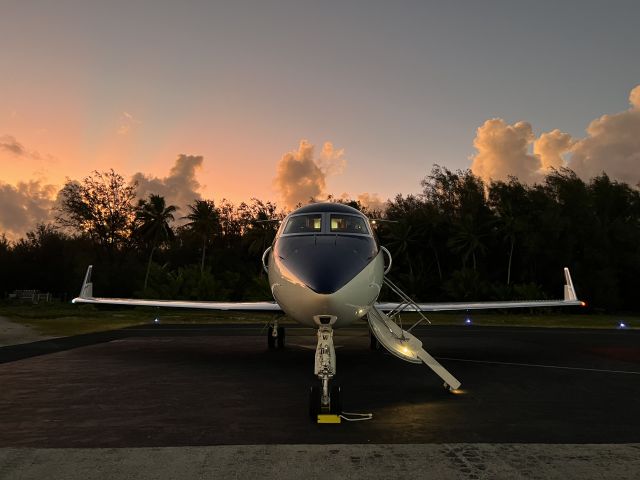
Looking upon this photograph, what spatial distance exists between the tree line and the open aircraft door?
42.4 m

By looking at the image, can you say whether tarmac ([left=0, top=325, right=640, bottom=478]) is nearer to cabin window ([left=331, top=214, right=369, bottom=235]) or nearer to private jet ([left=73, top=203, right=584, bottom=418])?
private jet ([left=73, top=203, right=584, bottom=418])

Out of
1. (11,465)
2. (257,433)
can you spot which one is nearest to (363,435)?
(257,433)

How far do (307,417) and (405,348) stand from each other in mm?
2915

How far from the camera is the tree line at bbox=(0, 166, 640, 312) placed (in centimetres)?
6266

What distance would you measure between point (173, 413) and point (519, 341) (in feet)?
59.2

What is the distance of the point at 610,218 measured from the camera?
233ft

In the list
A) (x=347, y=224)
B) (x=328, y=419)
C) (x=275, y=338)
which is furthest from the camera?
(x=275, y=338)

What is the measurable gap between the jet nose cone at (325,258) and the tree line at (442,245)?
43.3 m

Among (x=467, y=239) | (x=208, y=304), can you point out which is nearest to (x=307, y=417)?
(x=208, y=304)

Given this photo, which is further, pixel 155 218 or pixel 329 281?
pixel 155 218

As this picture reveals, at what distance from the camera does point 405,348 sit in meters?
9.91

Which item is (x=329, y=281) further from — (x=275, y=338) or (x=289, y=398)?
(x=275, y=338)

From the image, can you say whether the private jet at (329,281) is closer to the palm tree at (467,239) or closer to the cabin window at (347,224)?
the cabin window at (347,224)

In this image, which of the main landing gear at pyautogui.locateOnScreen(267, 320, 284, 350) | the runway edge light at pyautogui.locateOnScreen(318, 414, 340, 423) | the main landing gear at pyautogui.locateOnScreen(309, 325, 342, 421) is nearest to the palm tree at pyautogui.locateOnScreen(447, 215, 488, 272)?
the main landing gear at pyautogui.locateOnScreen(267, 320, 284, 350)
